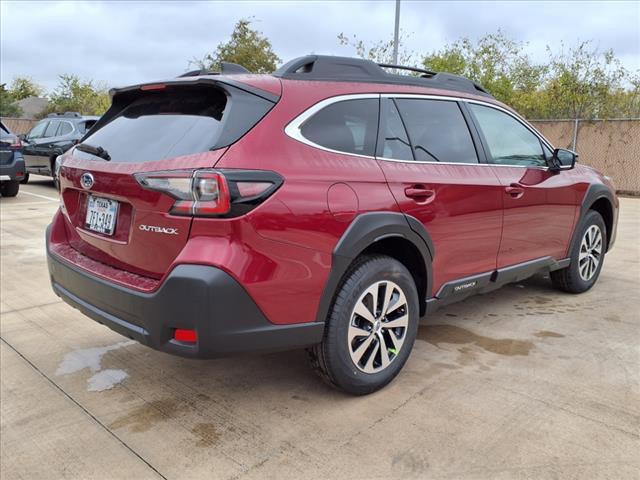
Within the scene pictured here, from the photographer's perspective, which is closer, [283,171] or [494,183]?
[283,171]

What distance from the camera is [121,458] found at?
2.45 meters

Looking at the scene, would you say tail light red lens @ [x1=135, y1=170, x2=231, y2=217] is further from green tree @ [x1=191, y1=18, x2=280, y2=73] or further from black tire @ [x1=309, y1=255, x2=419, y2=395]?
green tree @ [x1=191, y1=18, x2=280, y2=73]

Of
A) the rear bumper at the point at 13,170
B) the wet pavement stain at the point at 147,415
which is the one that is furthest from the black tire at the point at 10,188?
the wet pavement stain at the point at 147,415

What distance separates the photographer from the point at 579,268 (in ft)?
15.7

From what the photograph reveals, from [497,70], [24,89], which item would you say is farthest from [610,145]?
[24,89]

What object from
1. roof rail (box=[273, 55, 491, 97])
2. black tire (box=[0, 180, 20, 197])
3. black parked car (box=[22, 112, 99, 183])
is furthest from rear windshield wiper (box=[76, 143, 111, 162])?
black parked car (box=[22, 112, 99, 183])

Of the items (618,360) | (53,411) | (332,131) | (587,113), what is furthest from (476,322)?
(587,113)

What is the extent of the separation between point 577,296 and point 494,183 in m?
1.90

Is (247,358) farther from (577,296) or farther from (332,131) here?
(577,296)

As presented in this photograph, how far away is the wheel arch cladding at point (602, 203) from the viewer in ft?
15.3

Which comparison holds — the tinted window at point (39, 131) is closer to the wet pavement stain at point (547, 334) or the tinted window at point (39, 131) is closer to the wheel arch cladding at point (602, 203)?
the wheel arch cladding at point (602, 203)

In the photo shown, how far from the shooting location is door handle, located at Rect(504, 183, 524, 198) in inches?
148

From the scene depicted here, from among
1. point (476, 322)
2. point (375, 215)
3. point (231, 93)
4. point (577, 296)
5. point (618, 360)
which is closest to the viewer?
point (231, 93)

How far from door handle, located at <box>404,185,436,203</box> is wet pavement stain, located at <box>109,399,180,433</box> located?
67.1 inches
